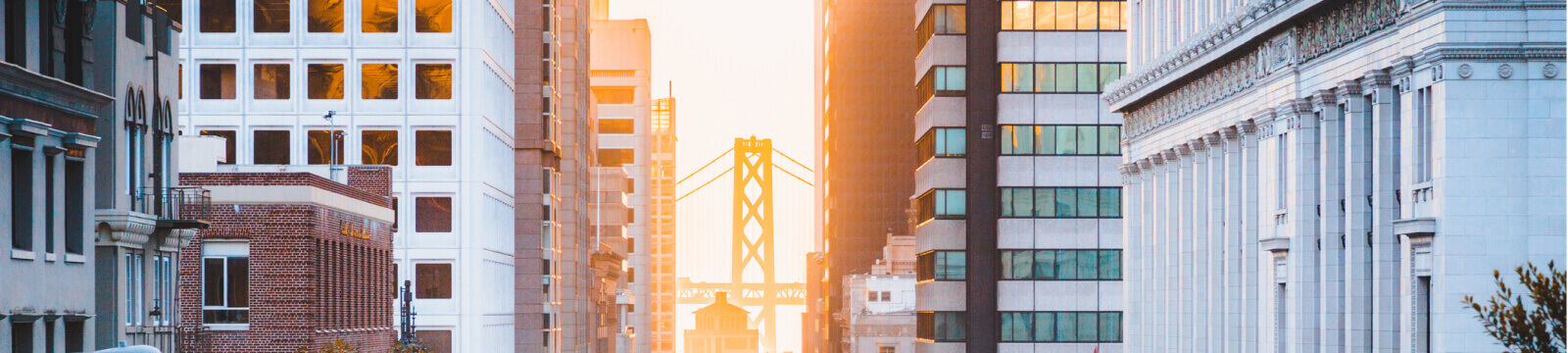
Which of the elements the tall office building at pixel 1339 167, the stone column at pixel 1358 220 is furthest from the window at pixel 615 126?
the stone column at pixel 1358 220

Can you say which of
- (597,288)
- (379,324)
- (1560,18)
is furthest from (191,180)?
(597,288)

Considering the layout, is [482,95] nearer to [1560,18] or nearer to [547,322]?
[547,322]

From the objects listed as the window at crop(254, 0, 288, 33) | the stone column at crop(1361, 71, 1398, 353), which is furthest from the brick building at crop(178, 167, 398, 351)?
the stone column at crop(1361, 71, 1398, 353)

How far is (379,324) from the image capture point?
7175cm

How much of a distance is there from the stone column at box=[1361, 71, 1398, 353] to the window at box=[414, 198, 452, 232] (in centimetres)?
4415

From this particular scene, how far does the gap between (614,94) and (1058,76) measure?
101 metres

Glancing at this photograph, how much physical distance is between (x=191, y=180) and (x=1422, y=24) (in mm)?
36784

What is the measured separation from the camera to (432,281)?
8244cm

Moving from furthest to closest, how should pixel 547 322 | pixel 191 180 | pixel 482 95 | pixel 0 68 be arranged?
pixel 547 322, pixel 482 95, pixel 191 180, pixel 0 68

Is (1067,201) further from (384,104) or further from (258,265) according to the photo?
(258,265)

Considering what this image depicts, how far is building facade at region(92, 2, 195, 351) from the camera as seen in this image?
4381 cm

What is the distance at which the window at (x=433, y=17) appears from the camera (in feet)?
269

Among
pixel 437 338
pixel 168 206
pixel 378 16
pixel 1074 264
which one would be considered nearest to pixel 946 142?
pixel 1074 264

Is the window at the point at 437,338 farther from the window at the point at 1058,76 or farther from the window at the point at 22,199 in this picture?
the window at the point at 22,199
